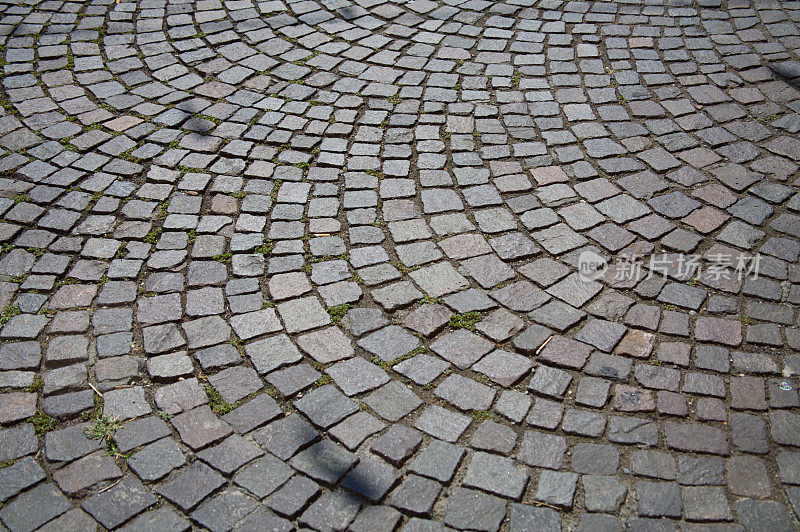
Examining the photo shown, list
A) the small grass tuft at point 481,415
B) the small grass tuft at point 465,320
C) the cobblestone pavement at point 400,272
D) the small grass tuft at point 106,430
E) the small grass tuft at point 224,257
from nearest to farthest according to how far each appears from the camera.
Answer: the cobblestone pavement at point 400,272 → the small grass tuft at point 106,430 → the small grass tuft at point 481,415 → the small grass tuft at point 465,320 → the small grass tuft at point 224,257

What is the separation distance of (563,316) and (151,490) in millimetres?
2280

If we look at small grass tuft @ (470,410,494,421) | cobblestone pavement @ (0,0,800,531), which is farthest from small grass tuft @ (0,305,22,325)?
small grass tuft @ (470,410,494,421)

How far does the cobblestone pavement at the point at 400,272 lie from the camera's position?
2852 mm

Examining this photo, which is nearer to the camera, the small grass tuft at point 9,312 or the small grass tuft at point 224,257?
the small grass tuft at point 9,312

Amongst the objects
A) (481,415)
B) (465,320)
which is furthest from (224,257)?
(481,415)

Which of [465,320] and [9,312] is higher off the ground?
[9,312]

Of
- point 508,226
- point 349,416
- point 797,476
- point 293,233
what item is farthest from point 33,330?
point 797,476

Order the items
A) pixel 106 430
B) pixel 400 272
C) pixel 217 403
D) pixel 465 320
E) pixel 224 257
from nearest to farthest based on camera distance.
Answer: pixel 106 430 → pixel 217 403 → pixel 465 320 → pixel 400 272 → pixel 224 257

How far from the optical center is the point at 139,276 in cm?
383

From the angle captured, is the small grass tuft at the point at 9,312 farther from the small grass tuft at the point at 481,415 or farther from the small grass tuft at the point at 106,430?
the small grass tuft at the point at 481,415

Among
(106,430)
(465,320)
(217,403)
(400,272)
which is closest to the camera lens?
(106,430)

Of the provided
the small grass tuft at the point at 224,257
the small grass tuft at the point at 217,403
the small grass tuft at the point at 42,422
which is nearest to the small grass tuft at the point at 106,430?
the small grass tuft at the point at 42,422

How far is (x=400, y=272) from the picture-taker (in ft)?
12.6

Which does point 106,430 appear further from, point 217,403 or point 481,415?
point 481,415
